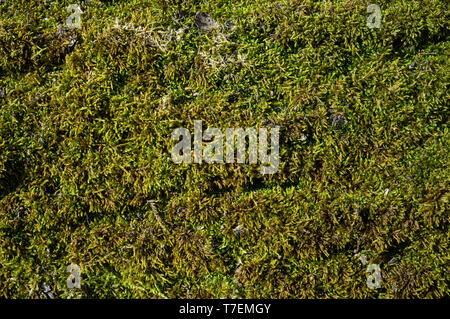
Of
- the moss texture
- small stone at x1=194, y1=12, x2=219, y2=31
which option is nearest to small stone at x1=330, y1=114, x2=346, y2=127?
the moss texture

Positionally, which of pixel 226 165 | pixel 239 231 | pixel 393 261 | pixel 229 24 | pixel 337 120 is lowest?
pixel 393 261

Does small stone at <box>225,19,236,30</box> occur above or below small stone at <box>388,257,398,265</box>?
above

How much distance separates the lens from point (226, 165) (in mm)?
Result: 2561

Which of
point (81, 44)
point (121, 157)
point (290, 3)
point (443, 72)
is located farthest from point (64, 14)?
point (443, 72)

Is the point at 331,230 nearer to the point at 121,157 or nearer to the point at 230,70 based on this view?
the point at 230,70

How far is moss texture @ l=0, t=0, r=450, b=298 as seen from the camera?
8.45ft

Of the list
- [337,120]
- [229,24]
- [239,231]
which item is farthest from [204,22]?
[239,231]

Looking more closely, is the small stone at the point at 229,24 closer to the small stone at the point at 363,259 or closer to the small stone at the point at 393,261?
the small stone at the point at 363,259

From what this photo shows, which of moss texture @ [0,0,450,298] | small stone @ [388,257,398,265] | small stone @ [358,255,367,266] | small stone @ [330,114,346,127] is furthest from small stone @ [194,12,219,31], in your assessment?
small stone @ [388,257,398,265]

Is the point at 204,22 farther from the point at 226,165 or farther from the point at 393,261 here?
the point at 393,261

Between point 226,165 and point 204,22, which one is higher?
point 204,22

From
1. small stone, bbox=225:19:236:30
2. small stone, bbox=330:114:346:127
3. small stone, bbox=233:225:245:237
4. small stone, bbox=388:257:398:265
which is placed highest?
small stone, bbox=225:19:236:30

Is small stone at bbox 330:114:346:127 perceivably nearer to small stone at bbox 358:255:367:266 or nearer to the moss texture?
the moss texture

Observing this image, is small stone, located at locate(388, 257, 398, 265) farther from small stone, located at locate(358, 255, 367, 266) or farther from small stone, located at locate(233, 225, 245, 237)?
small stone, located at locate(233, 225, 245, 237)
